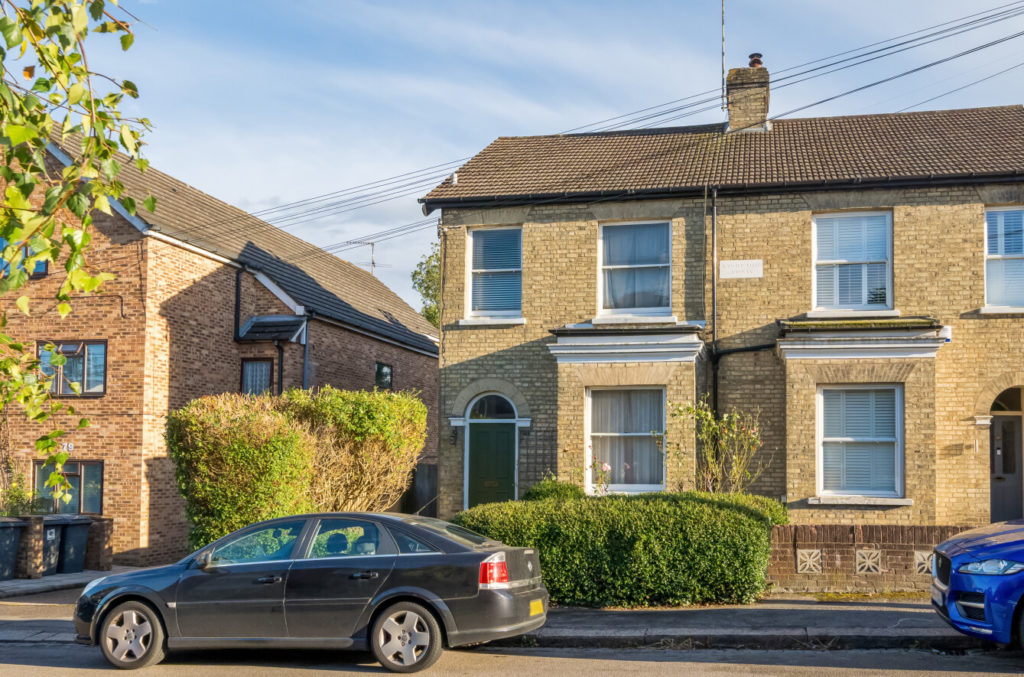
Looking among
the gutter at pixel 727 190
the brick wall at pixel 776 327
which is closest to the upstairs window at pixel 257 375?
the brick wall at pixel 776 327

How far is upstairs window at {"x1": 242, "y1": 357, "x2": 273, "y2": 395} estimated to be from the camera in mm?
21734

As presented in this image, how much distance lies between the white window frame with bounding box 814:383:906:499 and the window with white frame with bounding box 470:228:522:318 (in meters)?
5.58

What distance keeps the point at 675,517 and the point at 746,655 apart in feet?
8.26

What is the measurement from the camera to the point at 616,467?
17406 millimetres

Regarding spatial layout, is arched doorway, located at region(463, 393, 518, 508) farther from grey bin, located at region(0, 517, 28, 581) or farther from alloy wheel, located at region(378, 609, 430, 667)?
alloy wheel, located at region(378, 609, 430, 667)

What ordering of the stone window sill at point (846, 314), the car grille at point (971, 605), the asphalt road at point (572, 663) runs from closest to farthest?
the car grille at point (971, 605) < the asphalt road at point (572, 663) < the stone window sill at point (846, 314)

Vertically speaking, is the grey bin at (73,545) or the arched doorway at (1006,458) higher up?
the arched doorway at (1006,458)

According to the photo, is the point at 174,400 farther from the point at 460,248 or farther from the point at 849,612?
the point at 849,612

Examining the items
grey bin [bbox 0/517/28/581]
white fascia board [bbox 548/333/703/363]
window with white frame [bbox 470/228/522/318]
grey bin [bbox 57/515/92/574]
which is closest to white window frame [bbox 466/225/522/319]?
window with white frame [bbox 470/228/522/318]

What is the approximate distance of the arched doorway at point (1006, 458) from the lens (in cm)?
1789

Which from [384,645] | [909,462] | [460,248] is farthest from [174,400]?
[909,462]

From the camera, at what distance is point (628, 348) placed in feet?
55.2

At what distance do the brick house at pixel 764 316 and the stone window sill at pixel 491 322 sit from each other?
51 mm

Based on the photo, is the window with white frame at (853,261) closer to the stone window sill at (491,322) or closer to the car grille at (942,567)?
the stone window sill at (491,322)
